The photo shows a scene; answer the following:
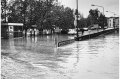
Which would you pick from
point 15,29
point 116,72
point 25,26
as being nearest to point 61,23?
point 25,26

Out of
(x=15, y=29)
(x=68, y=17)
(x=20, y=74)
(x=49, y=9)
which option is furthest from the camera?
(x=68, y=17)

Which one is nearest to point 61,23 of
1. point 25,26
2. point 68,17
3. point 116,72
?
point 68,17

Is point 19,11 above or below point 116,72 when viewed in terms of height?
above

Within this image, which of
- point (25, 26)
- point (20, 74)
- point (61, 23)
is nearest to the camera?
point (20, 74)

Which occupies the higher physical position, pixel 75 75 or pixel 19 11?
pixel 19 11

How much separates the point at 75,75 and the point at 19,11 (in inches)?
2244

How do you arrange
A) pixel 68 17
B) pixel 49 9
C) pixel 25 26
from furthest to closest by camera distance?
1. pixel 68 17
2. pixel 49 9
3. pixel 25 26

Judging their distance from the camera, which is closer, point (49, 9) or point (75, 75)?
point (75, 75)

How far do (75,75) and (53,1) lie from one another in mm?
64922

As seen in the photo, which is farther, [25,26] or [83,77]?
[25,26]

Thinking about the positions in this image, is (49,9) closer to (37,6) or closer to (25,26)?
(37,6)

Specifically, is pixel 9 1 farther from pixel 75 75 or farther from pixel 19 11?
pixel 75 75

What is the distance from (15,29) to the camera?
51.7 m

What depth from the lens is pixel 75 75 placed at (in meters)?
11.1
